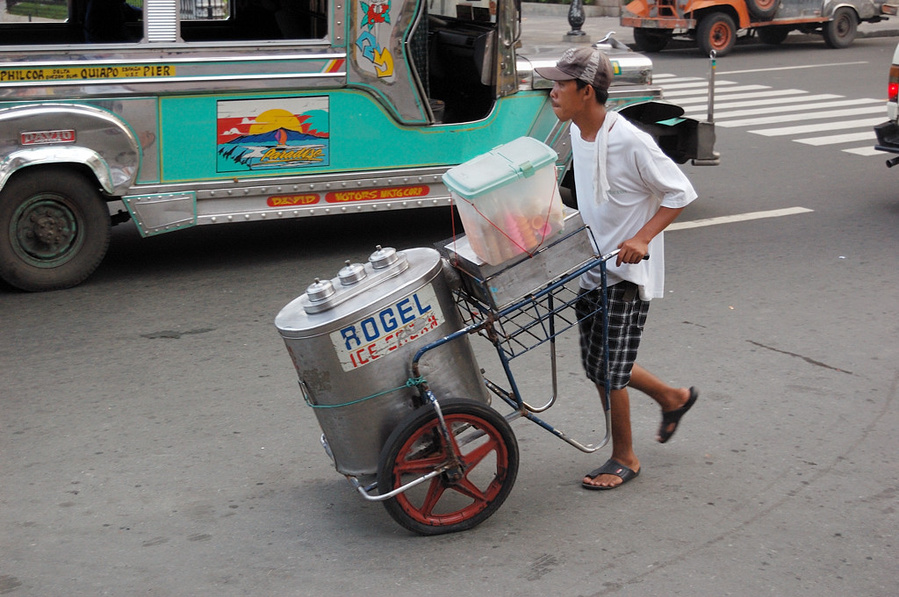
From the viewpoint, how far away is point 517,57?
7266 mm

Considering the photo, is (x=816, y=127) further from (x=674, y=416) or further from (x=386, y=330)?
Answer: (x=386, y=330)

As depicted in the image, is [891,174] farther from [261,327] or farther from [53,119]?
Answer: [53,119]

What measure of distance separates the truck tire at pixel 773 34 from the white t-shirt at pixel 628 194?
1640cm

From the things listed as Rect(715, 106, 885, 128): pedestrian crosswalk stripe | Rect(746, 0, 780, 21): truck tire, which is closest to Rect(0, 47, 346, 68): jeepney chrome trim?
Rect(715, 106, 885, 128): pedestrian crosswalk stripe

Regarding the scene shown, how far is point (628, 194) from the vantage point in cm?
367

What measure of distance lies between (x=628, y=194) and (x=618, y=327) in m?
0.49

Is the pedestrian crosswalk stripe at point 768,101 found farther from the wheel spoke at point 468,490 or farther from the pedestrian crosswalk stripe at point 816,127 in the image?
the wheel spoke at point 468,490

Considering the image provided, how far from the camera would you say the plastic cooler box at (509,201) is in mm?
3318

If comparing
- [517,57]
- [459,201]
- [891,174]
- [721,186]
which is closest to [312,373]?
[459,201]

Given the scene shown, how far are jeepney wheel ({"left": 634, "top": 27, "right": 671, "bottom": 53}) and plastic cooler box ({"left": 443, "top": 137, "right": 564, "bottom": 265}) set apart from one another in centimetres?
1572

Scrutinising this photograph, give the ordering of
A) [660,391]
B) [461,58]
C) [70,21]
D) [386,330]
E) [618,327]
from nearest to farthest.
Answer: [386,330], [618,327], [660,391], [70,21], [461,58]

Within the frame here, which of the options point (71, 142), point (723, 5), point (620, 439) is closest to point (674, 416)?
point (620, 439)

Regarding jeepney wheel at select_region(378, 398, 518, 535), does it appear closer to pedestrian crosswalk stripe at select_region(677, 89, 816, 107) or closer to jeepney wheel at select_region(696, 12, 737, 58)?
pedestrian crosswalk stripe at select_region(677, 89, 816, 107)

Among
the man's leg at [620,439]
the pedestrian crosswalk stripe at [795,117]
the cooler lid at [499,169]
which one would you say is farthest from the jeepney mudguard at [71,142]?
the pedestrian crosswalk stripe at [795,117]
